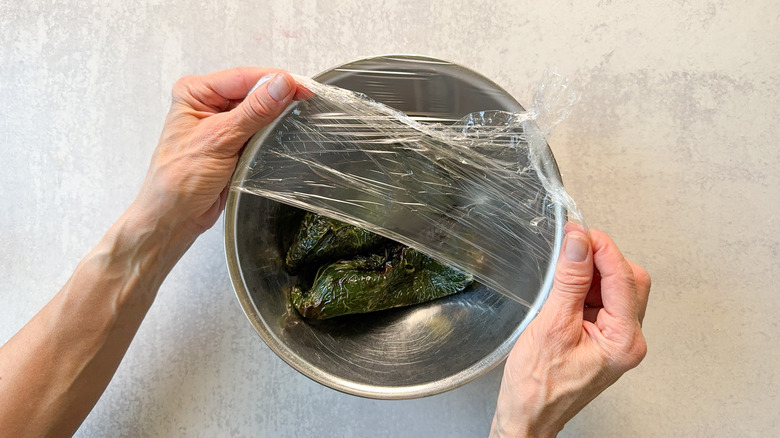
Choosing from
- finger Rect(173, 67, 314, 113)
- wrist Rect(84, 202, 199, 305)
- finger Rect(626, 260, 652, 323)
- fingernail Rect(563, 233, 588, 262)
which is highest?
finger Rect(173, 67, 314, 113)

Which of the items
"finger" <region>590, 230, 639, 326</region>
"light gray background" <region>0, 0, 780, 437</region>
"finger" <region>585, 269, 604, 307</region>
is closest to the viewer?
"finger" <region>590, 230, 639, 326</region>

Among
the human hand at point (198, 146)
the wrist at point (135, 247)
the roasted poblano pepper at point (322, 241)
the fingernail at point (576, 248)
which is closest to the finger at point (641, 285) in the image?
the fingernail at point (576, 248)

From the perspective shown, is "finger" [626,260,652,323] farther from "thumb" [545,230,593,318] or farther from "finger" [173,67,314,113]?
"finger" [173,67,314,113]

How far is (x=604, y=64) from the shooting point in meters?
0.96

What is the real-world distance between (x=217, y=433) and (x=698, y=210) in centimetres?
105

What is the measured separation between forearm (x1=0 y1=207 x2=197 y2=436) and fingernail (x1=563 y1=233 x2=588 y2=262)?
2.13 feet

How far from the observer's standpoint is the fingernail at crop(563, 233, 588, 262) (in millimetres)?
642

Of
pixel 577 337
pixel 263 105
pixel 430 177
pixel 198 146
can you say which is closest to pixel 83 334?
pixel 198 146

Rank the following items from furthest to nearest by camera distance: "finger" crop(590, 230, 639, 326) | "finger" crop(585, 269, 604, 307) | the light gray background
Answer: the light gray background, "finger" crop(585, 269, 604, 307), "finger" crop(590, 230, 639, 326)

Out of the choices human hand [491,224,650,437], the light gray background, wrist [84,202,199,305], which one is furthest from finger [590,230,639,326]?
wrist [84,202,199,305]

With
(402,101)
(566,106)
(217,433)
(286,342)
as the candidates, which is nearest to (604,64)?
(566,106)

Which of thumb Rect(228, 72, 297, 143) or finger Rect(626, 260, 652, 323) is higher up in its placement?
thumb Rect(228, 72, 297, 143)

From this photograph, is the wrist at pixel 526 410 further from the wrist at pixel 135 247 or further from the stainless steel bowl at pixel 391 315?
the wrist at pixel 135 247

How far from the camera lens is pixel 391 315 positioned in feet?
2.88
